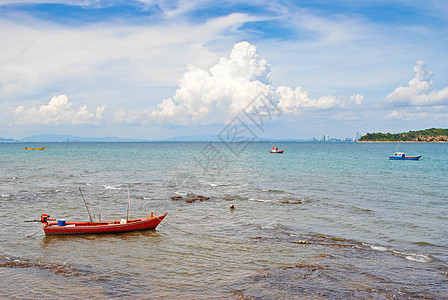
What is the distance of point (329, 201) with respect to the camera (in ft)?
108

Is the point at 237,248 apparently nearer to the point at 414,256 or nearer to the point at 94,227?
the point at 94,227

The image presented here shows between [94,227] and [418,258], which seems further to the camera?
[94,227]

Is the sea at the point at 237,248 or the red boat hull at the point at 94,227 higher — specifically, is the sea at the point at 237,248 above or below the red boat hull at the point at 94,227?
below

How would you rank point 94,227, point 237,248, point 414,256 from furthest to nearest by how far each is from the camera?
1. point 94,227
2. point 237,248
3. point 414,256

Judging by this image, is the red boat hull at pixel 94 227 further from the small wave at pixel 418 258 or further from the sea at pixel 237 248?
the small wave at pixel 418 258

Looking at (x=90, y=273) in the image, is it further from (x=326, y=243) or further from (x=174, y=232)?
(x=326, y=243)

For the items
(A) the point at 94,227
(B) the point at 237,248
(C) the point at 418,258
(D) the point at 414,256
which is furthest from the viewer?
(A) the point at 94,227

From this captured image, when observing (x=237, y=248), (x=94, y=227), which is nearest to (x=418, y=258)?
(x=237, y=248)

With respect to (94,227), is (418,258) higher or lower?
lower

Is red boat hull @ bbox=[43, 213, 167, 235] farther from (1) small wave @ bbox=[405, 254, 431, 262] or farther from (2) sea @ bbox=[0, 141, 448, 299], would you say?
(1) small wave @ bbox=[405, 254, 431, 262]

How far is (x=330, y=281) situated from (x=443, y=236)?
11604 mm

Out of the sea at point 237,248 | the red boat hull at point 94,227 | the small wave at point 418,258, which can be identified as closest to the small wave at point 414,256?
the small wave at point 418,258

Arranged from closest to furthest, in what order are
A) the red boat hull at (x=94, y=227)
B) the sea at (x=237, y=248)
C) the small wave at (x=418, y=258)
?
the sea at (x=237, y=248) → the small wave at (x=418, y=258) → the red boat hull at (x=94, y=227)

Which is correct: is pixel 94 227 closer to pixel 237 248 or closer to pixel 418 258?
pixel 237 248
